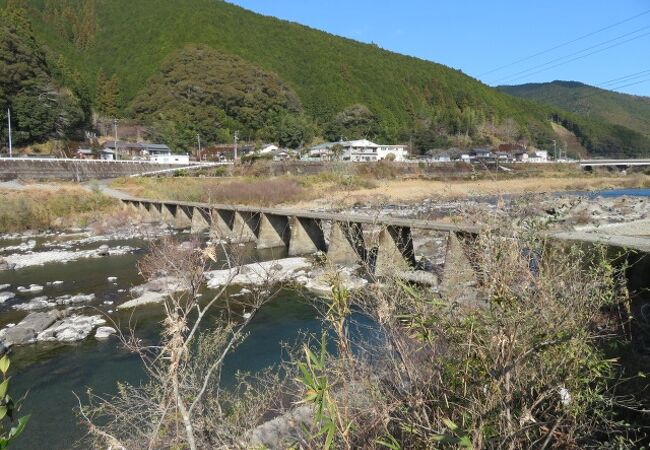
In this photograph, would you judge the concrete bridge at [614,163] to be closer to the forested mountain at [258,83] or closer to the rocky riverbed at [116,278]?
the forested mountain at [258,83]

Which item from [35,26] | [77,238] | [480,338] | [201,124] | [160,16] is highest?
[160,16]

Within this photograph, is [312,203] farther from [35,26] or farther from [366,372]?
[35,26]

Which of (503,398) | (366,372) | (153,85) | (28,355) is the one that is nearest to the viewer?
(503,398)

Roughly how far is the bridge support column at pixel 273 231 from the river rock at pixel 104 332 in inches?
402

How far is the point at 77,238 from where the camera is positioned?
73.6ft

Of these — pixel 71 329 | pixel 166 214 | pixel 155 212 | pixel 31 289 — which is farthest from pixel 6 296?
pixel 155 212

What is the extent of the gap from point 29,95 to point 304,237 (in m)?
52.6

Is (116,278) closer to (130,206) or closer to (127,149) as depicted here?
(130,206)

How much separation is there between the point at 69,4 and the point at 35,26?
23781mm

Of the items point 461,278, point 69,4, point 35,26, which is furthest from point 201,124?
point 461,278

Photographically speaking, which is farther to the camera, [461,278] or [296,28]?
[296,28]

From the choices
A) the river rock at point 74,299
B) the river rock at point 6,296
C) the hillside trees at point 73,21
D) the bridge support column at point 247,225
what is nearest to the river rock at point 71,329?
the river rock at point 74,299

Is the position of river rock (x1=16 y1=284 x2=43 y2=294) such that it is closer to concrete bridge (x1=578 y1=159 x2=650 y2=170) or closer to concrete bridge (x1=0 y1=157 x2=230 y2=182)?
concrete bridge (x1=0 y1=157 x2=230 y2=182)

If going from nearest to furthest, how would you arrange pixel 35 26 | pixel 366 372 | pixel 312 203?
pixel 366 372 < pixel 312 203 < pixel 35 26
